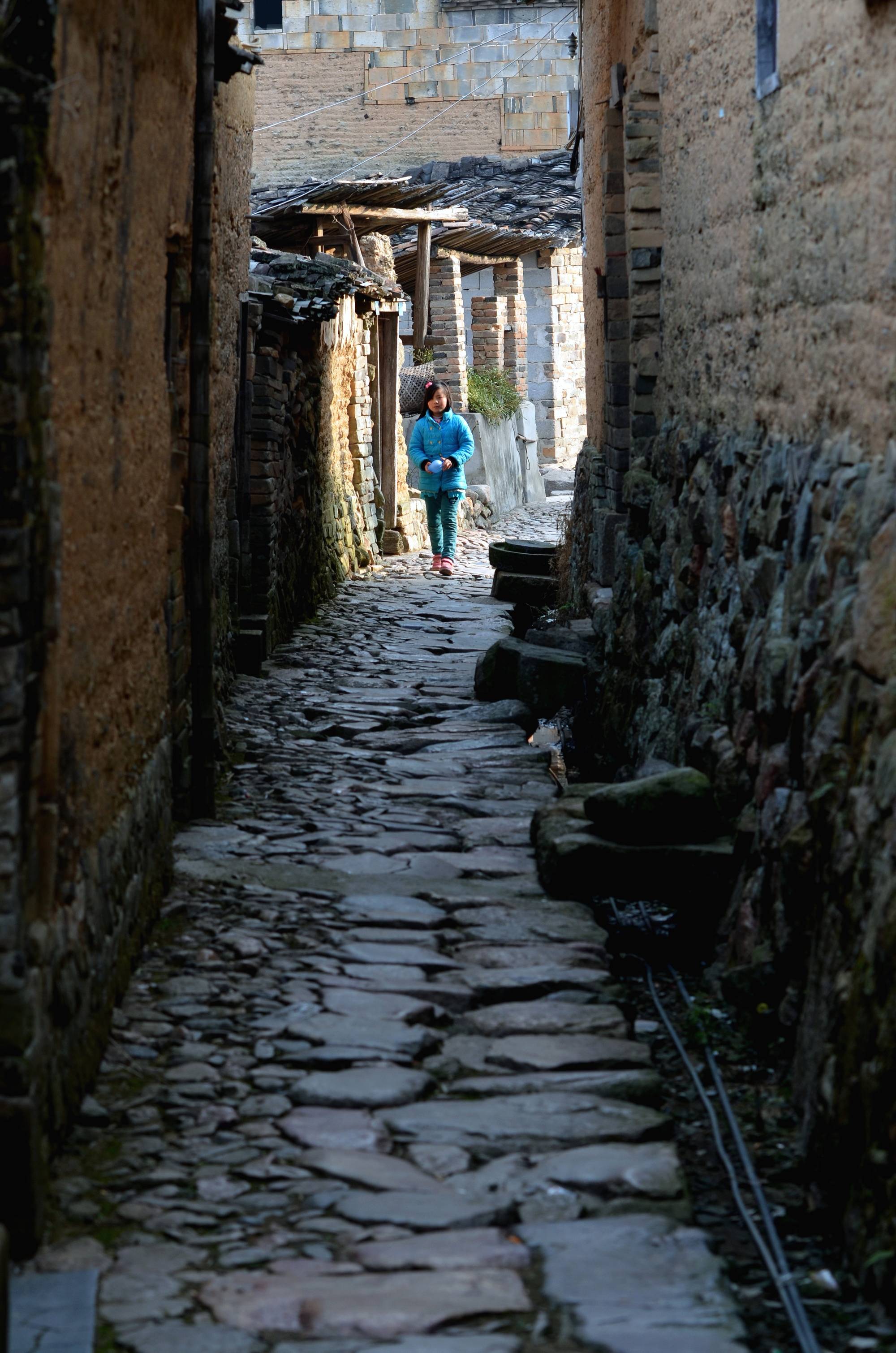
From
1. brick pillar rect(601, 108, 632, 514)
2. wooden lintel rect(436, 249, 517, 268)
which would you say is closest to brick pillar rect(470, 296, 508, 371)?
wooden lintel rect(436, 249, 517, 268)

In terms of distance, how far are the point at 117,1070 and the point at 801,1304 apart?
1798mm

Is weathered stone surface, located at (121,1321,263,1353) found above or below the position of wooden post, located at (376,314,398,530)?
below

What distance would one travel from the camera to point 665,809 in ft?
17.4

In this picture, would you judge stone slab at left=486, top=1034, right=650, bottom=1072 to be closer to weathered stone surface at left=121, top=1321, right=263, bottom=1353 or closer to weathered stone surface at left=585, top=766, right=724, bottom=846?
weathered stone surface at left=585, top=766, right=724, bottom=846

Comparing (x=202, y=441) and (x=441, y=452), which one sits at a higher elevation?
(x=441, y=452)

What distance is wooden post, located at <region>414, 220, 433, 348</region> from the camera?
18.9 metres

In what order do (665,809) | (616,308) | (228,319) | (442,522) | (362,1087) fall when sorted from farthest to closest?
(442,522), (616,308), (228,319), (665,809), (362,1087)

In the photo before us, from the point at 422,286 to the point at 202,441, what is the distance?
13.5 metres

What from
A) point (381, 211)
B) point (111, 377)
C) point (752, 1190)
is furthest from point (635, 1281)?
point (381, 211)

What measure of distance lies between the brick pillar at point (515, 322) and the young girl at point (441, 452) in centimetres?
939

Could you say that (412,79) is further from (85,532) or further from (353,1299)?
(353,1299)

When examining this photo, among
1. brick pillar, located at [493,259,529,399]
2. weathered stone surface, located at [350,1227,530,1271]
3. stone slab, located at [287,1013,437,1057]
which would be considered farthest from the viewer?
brick pillar, located at [493,259,529,399]

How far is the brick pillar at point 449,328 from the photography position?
2030cm

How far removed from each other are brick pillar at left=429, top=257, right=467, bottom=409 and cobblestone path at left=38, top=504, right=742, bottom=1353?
14205 mm
